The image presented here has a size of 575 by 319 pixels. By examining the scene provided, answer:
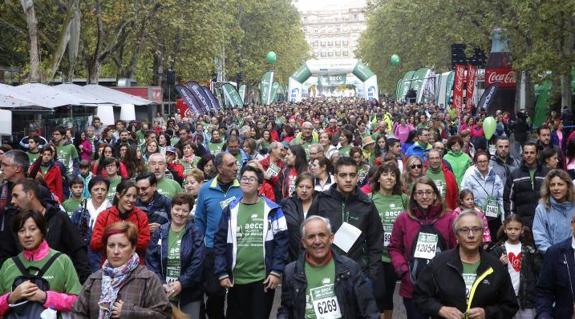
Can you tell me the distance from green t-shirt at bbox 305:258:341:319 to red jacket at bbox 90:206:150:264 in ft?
6.57

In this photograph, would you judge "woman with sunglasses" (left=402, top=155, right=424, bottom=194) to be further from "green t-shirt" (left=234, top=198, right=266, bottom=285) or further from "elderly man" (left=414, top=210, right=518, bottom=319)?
"elderly man" (left=414, top=210, right=518, bottom=319)

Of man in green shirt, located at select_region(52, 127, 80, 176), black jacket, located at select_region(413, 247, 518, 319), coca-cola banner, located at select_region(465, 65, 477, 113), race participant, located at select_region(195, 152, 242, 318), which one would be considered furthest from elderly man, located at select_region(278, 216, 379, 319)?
coca-cola banner, located at select_region(465, 65, 477, 113)

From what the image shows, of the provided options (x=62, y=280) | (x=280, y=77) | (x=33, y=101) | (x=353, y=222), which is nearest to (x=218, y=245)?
(x=353, y=222)

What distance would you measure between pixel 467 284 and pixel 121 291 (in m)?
1.99

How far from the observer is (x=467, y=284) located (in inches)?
208

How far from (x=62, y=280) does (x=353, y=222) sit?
2.32 m

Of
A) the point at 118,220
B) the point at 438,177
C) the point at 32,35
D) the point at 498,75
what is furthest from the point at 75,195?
the point at 498,75

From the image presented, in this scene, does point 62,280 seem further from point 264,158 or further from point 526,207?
point 264,158

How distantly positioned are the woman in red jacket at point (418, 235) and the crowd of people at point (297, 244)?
1 centimetres

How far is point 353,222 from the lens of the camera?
6.76 meters

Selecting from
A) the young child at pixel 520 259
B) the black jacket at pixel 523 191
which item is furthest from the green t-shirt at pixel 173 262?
the black jacket at pixel 523 191

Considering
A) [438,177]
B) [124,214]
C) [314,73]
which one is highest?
[314,73]

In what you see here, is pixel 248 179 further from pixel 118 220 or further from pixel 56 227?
pixel 56 227

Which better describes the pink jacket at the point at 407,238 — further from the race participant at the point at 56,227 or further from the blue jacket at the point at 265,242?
the race participant at the point at 56,227
